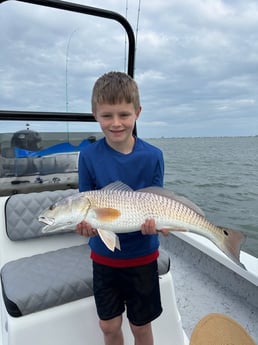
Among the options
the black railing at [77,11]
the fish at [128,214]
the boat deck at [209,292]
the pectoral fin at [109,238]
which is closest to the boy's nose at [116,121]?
the fish at [128,214]

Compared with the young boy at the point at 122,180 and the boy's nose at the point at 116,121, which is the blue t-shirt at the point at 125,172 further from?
the boy's nose at the point at 116,121

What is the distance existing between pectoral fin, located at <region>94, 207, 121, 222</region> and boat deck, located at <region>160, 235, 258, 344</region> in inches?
65.0

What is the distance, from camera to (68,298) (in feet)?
6.23

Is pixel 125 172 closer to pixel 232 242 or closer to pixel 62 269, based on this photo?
pixel 232 242

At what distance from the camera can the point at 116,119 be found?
5.02 ft

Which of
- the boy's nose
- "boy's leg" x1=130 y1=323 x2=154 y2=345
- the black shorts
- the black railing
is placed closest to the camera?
the boy's nose

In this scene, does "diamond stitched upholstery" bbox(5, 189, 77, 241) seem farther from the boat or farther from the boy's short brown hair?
the boy's short brown hair

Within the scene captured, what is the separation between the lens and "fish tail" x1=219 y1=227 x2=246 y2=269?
145cm

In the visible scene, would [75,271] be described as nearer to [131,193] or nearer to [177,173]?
[131,193]

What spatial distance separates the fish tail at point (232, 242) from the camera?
1451 mm

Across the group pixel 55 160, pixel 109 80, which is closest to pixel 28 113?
pixel 55 160

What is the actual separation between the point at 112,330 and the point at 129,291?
0.29 m

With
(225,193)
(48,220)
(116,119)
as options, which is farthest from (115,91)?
(225,193)

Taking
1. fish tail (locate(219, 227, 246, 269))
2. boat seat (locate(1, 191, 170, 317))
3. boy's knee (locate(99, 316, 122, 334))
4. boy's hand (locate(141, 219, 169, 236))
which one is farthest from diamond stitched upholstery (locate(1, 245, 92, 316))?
fish tail (locate(219, 227, 246, 269))
